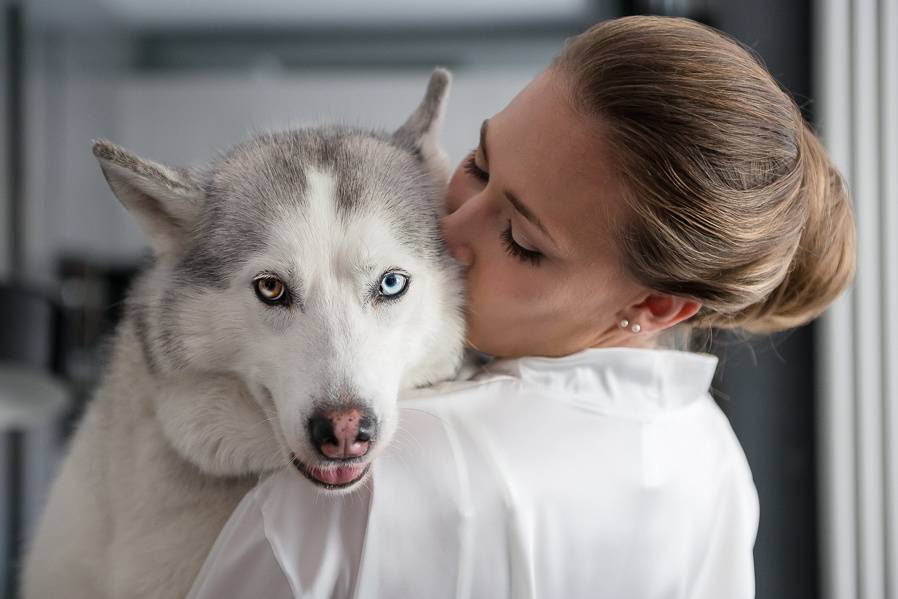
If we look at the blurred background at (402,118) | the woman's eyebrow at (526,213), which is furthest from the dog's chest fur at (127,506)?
the blurred background at (402,118)

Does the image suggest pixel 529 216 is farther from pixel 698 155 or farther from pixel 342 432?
pixel 342 432

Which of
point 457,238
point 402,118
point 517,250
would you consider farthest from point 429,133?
point 402,118

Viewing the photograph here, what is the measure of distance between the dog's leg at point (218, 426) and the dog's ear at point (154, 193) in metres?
0.28

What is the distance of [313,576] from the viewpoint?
3.28ft

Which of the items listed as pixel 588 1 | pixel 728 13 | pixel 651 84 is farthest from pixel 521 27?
pixel 651 84

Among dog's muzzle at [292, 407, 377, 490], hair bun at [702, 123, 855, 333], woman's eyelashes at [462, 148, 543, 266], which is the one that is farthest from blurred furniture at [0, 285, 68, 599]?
hair bun at [702, 123, 855, 333]

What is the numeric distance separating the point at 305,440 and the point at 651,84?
80 centimetres

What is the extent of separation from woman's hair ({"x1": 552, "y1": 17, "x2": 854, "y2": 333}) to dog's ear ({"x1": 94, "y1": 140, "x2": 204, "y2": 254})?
0.73m

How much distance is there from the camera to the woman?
1.04 meters

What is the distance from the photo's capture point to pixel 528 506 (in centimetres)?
107

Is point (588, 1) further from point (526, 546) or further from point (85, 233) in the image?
point (526, 546)

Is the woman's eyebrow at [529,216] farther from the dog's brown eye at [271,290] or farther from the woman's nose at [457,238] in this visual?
the dog's brown eye at [271,290]

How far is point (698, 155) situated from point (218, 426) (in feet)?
A: 3.08

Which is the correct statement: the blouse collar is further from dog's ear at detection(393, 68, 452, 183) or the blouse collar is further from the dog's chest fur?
the dog's chest fur
